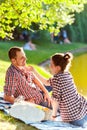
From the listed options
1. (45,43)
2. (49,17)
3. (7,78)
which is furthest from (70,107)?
(45,43)

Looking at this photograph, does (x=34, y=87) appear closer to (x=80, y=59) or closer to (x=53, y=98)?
(x=53, y=98)

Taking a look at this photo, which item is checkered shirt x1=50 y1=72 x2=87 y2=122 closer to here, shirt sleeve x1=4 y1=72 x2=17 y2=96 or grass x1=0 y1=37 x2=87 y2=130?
grass x1=0 y1=37 x2=87 y2=130

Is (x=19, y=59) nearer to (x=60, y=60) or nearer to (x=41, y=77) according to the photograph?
(x=41, y=77)

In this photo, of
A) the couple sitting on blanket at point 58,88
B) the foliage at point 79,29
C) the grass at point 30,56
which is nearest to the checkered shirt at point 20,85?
the couple sitting on blanket at point 58,88

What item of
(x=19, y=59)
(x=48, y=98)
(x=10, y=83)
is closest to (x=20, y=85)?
(x=10, y=83)

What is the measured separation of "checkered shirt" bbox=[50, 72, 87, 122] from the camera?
8711mm

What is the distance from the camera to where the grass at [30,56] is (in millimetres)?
8570

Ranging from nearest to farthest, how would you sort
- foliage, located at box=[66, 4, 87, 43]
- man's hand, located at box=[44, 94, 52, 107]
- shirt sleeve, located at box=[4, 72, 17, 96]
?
shirt sleeve, located at box=[4, 72, 17, 96], man's hand, located at box=[44, 94, 52, 107], foliage, located at box=[66, 4, 87, 43]

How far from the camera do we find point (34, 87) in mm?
9750

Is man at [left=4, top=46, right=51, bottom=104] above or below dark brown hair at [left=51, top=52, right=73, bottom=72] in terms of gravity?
below

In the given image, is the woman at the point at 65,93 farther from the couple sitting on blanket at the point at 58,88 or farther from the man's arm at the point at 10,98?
the man's arm at the point at 10,98

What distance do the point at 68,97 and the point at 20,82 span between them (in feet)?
4.06

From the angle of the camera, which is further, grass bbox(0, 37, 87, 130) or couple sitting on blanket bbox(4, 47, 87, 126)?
couple sitting on blanket bbox(4, 47, 87, 126)

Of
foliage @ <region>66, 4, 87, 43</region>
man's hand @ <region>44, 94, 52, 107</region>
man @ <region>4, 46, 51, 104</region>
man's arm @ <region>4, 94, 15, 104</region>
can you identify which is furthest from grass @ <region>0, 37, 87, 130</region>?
foliage @ <region>66, 4, 87, 43</region>
